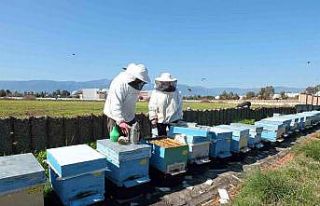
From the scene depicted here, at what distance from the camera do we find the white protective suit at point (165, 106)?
762 cm

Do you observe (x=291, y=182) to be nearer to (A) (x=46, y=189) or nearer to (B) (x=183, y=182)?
(B) (x=183, y=182)

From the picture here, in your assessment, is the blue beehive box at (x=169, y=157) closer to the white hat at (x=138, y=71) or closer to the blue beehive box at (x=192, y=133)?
the blue beehive box at (x=192, y=133)

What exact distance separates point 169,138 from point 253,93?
340 ft

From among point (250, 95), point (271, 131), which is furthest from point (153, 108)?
point (250, 95)

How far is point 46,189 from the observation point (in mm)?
5133

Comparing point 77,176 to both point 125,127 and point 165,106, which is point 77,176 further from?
point 165,106

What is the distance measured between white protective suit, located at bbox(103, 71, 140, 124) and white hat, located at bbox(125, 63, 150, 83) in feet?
0.30

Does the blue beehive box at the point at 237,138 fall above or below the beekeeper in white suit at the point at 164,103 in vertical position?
below

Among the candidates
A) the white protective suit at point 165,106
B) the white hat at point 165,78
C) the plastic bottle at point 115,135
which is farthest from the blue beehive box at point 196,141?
the plastic bottle at point 115,135

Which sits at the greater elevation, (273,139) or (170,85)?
(170,85)

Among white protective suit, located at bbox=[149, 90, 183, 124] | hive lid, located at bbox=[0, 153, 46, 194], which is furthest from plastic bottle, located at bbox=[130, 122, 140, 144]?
white protective suit, located at bbox=[149, 90, 183, 124]

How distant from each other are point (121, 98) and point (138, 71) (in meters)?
0.65

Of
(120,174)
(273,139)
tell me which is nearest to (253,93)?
(273,139)

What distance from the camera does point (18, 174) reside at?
3715 millimetres
